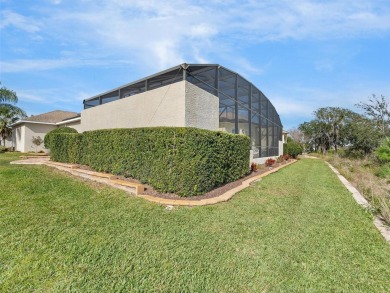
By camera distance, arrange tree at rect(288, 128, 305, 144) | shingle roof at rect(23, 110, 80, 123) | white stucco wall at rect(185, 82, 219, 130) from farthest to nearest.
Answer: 1. tree at rect(288, 128, 305, 144)
2. shingle roof at rect(23, 110, 80, 123)
3. white stucco wall at rect(185, 82, 219, 130)

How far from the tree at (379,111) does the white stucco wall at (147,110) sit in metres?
19.5

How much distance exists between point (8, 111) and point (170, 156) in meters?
25.0

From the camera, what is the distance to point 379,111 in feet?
59.3

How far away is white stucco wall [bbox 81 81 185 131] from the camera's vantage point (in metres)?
7.84

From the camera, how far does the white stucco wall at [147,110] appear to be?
25.7 ft

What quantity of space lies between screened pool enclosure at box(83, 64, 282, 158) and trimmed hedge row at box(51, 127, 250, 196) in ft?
9.12

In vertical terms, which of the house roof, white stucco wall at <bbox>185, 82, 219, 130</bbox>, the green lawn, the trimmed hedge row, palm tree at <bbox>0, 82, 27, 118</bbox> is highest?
palm tree at <bbox>0, 82, 27, 118</bbox>

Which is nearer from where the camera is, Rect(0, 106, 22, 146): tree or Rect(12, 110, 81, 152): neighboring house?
Rect(12, 110, 81, 152): neighboring house

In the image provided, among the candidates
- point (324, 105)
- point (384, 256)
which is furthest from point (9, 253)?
point (324, 105)

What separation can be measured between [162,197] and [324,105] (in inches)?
1739

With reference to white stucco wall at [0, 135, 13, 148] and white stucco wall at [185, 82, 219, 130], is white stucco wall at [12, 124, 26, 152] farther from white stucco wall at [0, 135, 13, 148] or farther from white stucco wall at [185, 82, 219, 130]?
white stucco wall at [185, 82, 219, 130]

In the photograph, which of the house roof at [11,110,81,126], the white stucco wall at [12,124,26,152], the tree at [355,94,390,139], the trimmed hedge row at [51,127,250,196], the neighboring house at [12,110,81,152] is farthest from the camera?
the white stucco wall at [12,124,26,152]

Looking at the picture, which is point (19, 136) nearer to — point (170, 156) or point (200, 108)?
point (200, 108)

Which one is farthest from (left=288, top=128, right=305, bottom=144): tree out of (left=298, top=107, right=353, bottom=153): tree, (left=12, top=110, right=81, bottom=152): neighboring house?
(left=12, top=110, right=81, bottom=152): neighboring house
